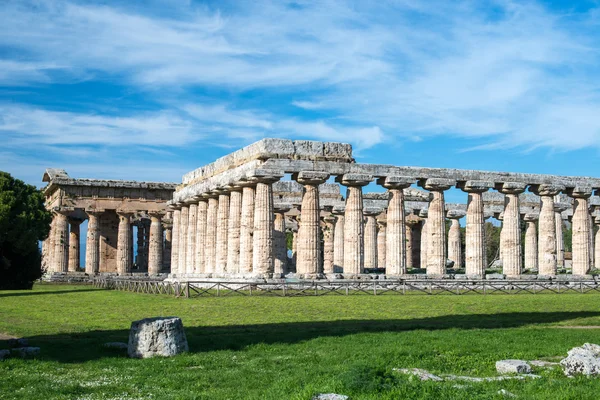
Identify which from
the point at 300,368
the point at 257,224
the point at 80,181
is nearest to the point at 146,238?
the point at 80,181

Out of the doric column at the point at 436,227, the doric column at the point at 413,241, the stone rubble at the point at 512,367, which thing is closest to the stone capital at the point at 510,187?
the doric column at the point at 436,227

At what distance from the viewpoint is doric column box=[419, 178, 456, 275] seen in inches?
2039

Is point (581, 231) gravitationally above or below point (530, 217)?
below

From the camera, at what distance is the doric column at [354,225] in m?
48.9

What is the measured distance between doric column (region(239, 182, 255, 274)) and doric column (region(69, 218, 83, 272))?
113 feet

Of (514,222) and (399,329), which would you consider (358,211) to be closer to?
(514,222)

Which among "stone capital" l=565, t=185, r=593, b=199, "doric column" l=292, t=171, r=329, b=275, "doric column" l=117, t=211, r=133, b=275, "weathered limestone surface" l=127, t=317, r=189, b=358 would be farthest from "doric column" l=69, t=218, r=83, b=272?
"weathered limestone surface" l=127, t=317, r=189, b=358

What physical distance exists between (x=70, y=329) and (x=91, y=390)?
36.0 feet

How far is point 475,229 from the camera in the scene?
53.4 m

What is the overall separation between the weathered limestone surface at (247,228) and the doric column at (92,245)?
30119mm

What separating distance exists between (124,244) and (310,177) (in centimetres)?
3567

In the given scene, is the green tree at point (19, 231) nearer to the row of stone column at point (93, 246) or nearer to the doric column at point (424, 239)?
the row of stone column at point (93, 246)

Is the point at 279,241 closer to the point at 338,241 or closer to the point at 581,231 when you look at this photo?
the point at 338,241

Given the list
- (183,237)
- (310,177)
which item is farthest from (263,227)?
(183,237)
